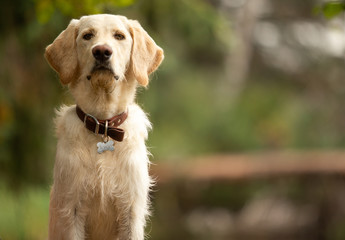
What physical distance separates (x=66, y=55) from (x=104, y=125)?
1.45ft

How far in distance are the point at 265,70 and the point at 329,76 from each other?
94.9 inches

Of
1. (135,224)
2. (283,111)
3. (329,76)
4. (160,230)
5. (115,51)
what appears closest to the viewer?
(115,51)

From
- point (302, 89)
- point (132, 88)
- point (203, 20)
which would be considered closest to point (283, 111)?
point (302, 89)

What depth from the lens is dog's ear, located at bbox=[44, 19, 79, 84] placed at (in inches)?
125

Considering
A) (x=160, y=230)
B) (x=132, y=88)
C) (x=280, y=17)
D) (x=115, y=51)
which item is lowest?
(x=160, y=230)

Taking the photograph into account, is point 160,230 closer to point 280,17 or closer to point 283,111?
point 283,111

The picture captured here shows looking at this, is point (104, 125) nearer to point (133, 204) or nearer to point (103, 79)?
point (103, 79)

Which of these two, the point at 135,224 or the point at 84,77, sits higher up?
the point at 84,77

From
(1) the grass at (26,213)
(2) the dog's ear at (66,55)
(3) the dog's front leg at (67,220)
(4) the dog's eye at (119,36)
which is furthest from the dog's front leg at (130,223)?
(1) the grass at (26,213)

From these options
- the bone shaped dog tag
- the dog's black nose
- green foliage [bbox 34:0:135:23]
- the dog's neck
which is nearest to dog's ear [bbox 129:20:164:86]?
the dog's neck

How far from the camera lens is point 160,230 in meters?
11.9

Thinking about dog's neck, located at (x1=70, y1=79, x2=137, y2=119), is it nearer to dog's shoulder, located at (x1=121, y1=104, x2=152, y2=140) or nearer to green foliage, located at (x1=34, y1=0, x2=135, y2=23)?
dog's shoulder, located at (x1=121, y1=104, x2=152, y2=140)

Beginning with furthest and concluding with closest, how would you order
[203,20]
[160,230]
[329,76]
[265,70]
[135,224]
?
[265,70], [329,76], [160,230], [203,20], [135,224]

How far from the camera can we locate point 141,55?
3234 millimetres
